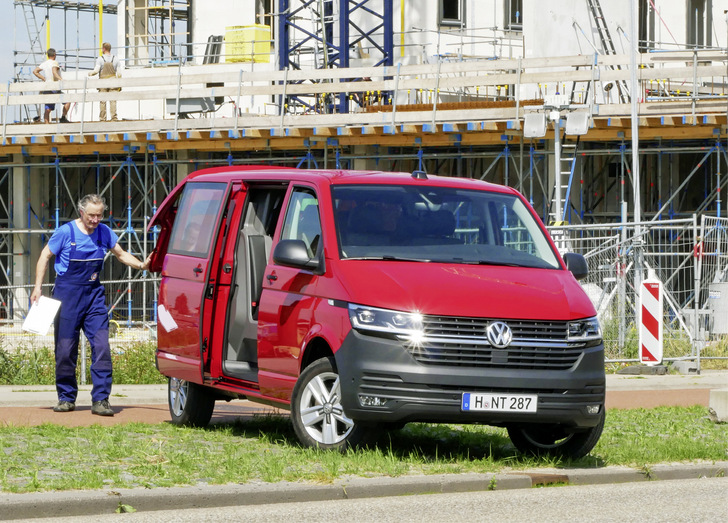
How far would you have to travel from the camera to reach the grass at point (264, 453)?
7.77m

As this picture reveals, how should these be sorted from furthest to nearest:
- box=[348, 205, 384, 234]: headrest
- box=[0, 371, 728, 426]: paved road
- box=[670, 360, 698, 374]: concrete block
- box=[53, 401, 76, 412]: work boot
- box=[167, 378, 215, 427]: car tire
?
box=[670, 360, 698, 374]: concrete block
box=[53, 401, 76, 412]: work boot
box=[0, 371, 728, 426]: paved road
box=[167, 378, 215, 427]: car tire
box=[348, 205, 384, 234]: headrest

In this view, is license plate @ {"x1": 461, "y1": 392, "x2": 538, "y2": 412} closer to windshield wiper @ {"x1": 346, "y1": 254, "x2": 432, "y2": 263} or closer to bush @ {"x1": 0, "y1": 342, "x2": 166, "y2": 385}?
windshield wiper @ {"x1": 346, "y1": 254, "x2": 432, "y2": 263}

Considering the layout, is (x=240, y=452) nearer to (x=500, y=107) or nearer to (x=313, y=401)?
(x=313, y=401)

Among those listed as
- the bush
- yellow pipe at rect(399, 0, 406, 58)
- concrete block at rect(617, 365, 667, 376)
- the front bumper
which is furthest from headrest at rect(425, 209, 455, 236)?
yellow pipe at rect(399, 0, 406, 58)

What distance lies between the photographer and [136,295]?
32.8 meters

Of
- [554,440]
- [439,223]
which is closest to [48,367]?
[439,223]

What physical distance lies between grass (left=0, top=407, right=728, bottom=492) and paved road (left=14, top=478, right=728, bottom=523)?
42 cm

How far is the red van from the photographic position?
834 cm

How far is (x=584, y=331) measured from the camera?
8727mm

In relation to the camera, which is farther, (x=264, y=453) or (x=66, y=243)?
(x=66, y=243)

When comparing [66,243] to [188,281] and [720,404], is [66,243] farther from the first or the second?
[720,404]

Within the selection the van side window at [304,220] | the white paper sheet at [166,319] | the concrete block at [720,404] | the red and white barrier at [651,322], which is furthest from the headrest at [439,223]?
the red and white barrier at [651,322]

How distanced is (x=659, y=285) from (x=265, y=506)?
9798 mm

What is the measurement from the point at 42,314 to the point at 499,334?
4.68 meters
